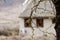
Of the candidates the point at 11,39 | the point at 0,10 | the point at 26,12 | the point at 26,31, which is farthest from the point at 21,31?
the point at 0,10

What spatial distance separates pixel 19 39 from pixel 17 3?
27.8m

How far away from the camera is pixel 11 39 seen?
16281mm

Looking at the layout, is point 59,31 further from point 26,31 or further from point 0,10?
point 0,10

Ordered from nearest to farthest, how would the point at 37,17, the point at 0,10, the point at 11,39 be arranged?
the point at 11,39 < the point at 37,17 < the point at 0,10

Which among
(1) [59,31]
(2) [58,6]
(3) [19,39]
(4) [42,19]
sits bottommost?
(3) [19,39]

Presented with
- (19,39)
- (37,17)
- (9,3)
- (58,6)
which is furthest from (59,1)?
(9,3)

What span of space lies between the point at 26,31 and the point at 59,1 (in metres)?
17.1

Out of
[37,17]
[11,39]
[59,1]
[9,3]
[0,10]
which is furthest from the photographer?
[9,3]

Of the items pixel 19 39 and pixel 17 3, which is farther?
pixel 17 3

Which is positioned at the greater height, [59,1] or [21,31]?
[59,1]

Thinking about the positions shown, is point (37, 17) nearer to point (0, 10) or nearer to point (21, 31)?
point (21, 31)

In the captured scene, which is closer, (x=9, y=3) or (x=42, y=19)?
(x=42, y=19)

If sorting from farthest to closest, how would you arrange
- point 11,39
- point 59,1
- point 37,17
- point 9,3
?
point 9,3
point 37,17
point 11,39
point 59,1

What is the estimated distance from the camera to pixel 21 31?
1933 centimetres
